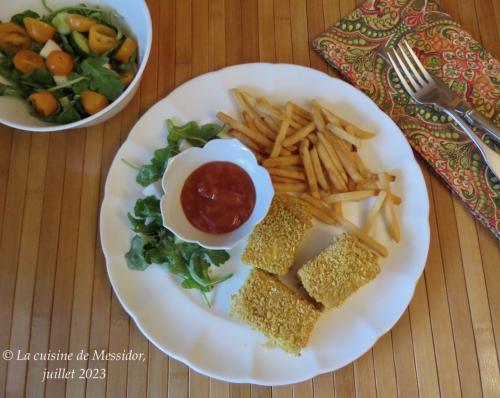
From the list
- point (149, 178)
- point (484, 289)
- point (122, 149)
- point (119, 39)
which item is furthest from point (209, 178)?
point (484, 289)

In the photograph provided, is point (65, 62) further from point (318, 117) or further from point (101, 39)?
point (318, 117)

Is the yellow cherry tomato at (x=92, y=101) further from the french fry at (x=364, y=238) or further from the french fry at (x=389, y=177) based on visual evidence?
the french fry at (x=389, y=177)

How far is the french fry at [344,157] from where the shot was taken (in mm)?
1808

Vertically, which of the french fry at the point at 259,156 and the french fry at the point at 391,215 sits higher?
the french fry at the point at 259,156

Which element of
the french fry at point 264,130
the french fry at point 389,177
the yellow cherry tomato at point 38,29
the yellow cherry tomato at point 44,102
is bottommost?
the french fry at point 389,177

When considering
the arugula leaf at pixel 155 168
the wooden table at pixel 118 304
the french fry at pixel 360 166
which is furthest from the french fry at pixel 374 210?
Answer: the arugula leaf at pixel 155 168

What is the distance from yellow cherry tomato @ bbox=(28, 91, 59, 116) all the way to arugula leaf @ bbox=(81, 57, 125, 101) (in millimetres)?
166

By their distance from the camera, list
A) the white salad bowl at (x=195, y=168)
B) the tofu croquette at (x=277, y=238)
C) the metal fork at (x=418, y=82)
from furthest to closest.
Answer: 1. the metal fork at (x=418, y=82)
2. the tofu croquette at (x=277, y=238)
3. the white salad bowl at (x=195, y=168)

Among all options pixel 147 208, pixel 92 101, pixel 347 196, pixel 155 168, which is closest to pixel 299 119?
pixel 347 196

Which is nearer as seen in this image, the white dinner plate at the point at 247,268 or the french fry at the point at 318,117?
the white dinner plate at the point at 247,268

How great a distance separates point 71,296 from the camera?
187cm

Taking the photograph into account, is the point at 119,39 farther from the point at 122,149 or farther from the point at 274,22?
the point at 274,22

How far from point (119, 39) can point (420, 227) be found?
1536 mm

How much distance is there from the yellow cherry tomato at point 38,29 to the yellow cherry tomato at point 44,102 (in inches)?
10.2
